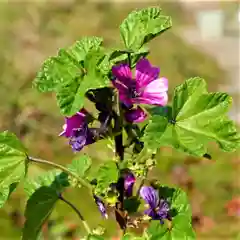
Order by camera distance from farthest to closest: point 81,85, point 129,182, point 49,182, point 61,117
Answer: point 61,117 → point 49,182 → point 129,182 → point 81,85

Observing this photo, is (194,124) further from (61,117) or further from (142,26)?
(61,117)

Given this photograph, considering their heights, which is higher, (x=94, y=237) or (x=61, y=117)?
(x=61, y=117)

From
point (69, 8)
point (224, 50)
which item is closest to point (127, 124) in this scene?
point (69, 8)

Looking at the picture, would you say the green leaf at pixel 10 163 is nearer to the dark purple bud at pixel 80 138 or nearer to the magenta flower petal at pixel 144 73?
the dark purple bud at pixel 80 138

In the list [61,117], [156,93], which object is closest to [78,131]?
[156,93]

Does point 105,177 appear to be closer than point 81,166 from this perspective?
Yes

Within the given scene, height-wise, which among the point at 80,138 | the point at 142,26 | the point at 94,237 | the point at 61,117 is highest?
the point at 61,117

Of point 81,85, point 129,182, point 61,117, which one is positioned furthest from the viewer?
point 61,117

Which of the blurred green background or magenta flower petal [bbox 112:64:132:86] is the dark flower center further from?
the blurred green background
